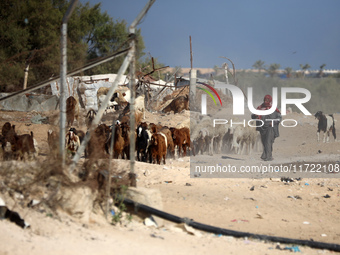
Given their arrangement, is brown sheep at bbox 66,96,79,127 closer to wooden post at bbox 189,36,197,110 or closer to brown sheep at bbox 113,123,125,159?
brown sheep at bbox 113,123,125,159

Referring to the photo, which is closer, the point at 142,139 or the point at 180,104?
the point at 142,139

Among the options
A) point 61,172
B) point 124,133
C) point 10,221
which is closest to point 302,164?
point 124,133

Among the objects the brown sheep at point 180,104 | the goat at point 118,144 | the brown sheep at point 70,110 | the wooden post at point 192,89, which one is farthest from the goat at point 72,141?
the brown sheep at point 180,104

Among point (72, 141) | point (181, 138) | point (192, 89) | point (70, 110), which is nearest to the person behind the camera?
point (72, 141)

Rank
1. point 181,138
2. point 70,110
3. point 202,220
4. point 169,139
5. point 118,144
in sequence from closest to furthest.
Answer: point 202,220
point 118,144
point 169,139
point 181,138
point 70,110

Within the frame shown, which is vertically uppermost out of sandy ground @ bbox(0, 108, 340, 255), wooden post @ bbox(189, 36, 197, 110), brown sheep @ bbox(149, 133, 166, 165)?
wooden post @ bbox(189, 36, 197, 110)

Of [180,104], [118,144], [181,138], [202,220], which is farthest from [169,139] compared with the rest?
[180,104]

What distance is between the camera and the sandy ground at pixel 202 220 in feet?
21.7

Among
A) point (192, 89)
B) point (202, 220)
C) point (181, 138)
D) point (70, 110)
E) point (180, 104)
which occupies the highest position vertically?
point (192, 89)

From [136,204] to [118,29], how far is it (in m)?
36.6

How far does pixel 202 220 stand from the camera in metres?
9.38

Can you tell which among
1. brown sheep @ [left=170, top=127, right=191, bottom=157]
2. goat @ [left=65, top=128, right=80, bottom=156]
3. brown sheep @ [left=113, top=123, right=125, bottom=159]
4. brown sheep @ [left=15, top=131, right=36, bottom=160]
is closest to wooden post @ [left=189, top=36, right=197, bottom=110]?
brown sheep @ [left=170, top=127, right=191, bottom=157]

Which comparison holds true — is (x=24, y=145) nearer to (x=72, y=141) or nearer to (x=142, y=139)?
(x=72, y=141)

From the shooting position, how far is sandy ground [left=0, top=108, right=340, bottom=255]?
6.62 metres
